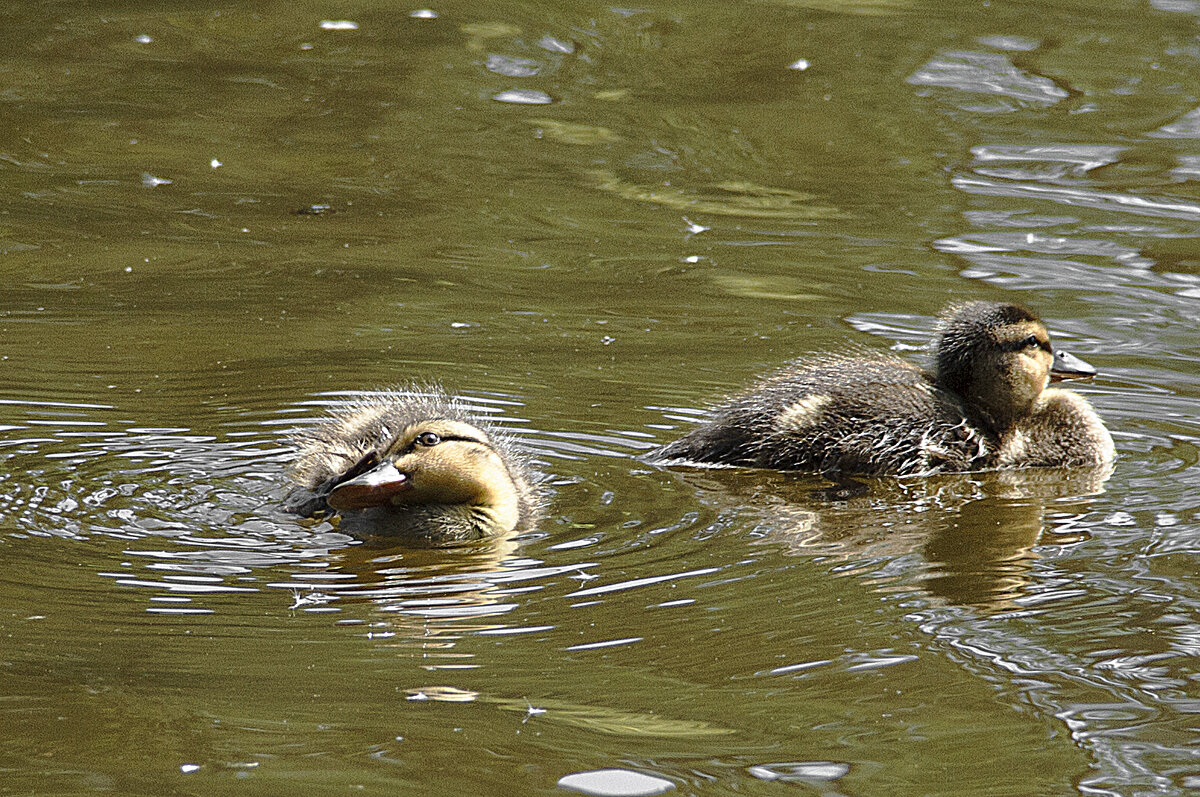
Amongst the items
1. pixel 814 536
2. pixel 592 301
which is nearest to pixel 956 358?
pixel 814 536

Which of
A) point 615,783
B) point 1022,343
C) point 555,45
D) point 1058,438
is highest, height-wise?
point 555,45

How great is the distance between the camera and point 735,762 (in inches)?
142

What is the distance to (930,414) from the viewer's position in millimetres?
6156

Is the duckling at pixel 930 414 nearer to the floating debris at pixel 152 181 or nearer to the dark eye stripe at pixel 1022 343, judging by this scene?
the dark eye stripe at pixel 1022 343

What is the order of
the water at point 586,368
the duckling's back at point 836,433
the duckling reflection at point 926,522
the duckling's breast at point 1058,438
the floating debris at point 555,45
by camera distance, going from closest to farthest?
the water at point 586,368
the duckling reflection at point 926,522
the duckling's back at point 836,433
the duckling's breast at point 1058,438
the floating debris at point 555,45

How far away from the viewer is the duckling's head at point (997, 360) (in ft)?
20.4

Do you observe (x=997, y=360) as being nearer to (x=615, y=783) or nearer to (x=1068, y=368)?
(x=1068, y=368)

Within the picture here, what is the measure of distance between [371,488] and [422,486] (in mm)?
162

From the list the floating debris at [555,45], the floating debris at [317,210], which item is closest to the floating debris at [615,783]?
the floating debris at [317,210]

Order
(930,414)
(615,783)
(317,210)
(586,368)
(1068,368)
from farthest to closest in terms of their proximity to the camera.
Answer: (317,210)
(586,368)
(1068,368)
(930,414)
(615,783)

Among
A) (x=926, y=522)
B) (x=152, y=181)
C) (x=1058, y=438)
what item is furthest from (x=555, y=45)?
(x=926, y=522)

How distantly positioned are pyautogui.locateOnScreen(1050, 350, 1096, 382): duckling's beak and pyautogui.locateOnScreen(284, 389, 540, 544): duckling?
2.15m

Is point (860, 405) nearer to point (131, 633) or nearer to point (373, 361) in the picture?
point (373, 361)

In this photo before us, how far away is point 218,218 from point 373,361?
2372 mm
